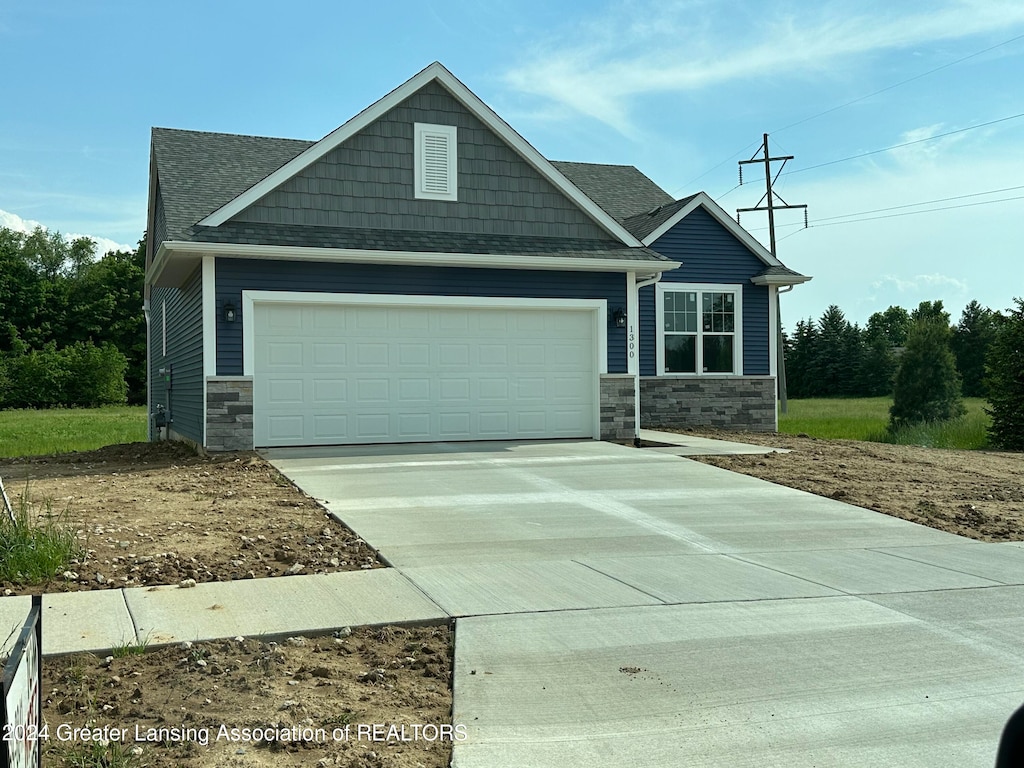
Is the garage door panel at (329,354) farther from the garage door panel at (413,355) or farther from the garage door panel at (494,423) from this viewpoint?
the garage door panel at (494,423)

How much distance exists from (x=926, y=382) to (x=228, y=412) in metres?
19.7

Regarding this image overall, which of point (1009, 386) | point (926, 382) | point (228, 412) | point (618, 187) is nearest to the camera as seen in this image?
point (228, 412)

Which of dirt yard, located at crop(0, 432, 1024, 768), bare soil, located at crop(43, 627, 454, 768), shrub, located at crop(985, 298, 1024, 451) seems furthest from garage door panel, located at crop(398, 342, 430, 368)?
shrub, located at crop(985, 298, 1024, 451)

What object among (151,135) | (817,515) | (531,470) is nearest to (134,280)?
(151,135)

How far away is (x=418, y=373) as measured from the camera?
49.3 feet

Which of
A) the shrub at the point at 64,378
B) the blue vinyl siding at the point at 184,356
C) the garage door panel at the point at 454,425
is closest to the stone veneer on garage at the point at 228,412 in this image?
the blue vinyl siding at the point at 184,356

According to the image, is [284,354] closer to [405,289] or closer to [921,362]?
[405,289]

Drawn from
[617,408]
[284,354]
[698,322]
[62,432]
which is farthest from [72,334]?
[617,408]

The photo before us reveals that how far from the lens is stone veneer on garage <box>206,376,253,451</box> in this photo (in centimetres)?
1370

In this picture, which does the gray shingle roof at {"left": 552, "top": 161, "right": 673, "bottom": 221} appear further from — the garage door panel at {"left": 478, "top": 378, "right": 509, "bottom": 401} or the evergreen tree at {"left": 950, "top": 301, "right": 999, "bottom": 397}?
the evergreen tree at {"left": 950, "top": 301, "right": 999, "bottom": 397}

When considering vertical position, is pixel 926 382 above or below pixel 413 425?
above

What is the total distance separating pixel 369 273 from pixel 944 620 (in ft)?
34.6

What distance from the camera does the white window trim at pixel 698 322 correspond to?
2005 centimetres

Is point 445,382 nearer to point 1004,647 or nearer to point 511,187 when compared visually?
point 511,187
